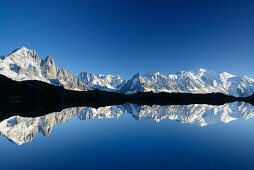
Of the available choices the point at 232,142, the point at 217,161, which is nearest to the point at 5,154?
the point at 217,161

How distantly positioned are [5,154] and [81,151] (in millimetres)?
10422

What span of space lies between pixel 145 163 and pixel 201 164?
615 cm

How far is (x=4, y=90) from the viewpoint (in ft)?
574

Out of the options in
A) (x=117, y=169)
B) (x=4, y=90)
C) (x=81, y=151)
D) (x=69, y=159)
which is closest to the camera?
(x=117, y=169)

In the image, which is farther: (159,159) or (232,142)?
(232,142)

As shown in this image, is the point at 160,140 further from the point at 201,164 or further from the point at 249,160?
the point at 249,160

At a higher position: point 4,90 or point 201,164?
point 4,90

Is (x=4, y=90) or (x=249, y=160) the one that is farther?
(x=4, y=90)

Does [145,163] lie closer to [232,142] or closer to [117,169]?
[117,169]

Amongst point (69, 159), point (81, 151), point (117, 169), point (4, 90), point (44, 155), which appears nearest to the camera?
point (117, 169)

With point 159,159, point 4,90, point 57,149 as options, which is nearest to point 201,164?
point 159,159

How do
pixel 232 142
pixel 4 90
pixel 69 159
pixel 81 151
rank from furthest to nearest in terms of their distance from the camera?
pixel 4 90 → pixel 232 142 → pixel 81 151 → pixel 69 159

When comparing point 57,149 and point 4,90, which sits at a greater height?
point 4,90

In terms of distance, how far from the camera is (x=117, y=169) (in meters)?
15.3
